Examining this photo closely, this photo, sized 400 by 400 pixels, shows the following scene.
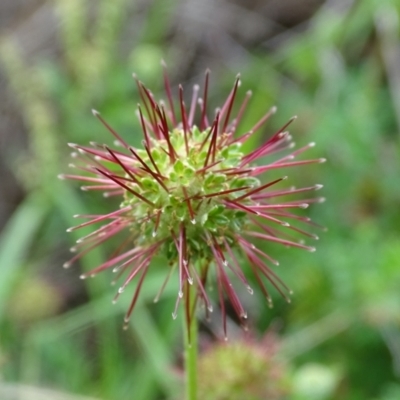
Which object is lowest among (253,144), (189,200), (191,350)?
(191,350)

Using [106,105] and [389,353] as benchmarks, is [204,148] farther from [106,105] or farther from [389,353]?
[106,105]

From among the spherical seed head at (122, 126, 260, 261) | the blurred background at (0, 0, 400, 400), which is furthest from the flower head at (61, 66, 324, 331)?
the blurred background at (0, 0, 400, 400)

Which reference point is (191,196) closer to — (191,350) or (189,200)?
(189,200)

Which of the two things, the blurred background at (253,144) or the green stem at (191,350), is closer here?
the green stem at (191,350)

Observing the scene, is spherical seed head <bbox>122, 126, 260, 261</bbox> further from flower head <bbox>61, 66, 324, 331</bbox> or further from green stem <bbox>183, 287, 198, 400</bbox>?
green stem <bbox>183, 287, 198, 400</bbox>

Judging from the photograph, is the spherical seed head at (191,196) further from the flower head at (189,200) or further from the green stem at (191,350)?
the green stem at (191,350)

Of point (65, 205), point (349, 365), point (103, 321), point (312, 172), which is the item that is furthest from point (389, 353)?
point (65, 205)

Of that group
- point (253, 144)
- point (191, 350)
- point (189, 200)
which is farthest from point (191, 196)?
point (253, 144)

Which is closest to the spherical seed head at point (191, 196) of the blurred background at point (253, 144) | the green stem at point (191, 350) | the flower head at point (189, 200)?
the flower head at point (189, 200)
